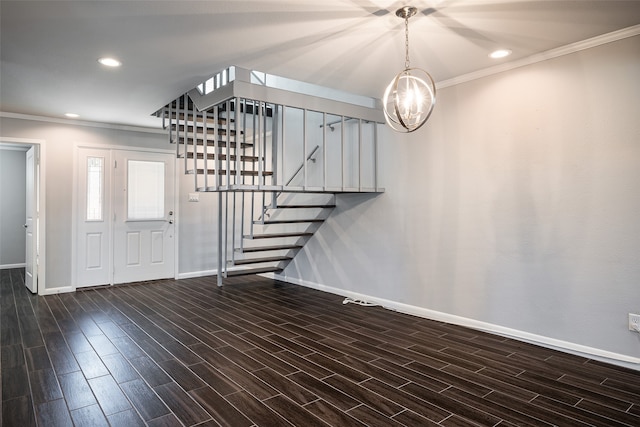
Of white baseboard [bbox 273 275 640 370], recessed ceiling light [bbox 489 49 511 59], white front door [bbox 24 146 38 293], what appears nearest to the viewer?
white baseboard [bbox 273 275 640 370]

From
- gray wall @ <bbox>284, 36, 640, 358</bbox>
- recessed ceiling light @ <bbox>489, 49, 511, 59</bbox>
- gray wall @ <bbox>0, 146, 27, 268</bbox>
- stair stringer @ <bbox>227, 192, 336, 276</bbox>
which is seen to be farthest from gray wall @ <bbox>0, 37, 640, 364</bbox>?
gray wall @ <bbox>0, 146, 27, 268</bbox>

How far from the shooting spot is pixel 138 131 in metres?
5.99

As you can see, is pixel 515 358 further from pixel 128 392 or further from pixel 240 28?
pixel 240 28

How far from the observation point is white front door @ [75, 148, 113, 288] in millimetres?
5531

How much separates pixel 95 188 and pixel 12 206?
338 cm

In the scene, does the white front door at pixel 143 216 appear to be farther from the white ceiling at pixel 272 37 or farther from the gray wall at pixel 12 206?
the gray wall at pixel 12 206

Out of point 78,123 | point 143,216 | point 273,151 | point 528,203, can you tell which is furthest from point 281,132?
point 78,123

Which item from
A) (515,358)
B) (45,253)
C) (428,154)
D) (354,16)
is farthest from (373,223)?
(45,253)

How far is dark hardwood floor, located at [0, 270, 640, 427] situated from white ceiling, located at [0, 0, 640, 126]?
243cm

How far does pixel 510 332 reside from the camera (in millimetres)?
3455

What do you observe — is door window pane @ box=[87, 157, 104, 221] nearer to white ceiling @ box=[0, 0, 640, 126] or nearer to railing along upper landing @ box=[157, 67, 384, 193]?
railing along upper landing @ box=[157, 67, 384, 193]

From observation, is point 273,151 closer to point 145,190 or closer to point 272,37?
point 272,37

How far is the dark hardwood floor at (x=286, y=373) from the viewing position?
2182 millimetres

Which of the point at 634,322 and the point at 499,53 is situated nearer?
the point at 634,322
